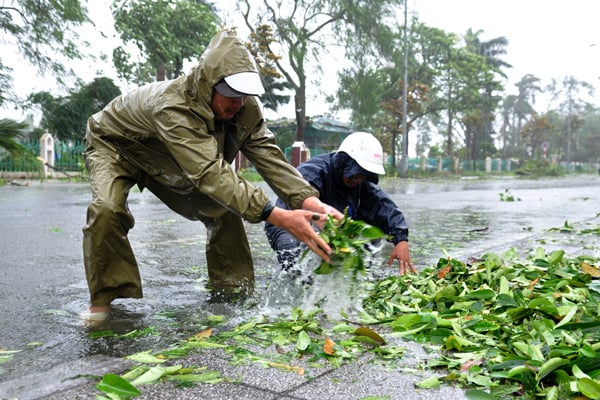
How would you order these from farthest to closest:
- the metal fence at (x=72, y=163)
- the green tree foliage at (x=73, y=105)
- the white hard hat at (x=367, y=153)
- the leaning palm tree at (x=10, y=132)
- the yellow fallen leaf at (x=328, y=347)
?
the green tree foliage at (x=73, y=105), the metal fence at (x=72, y=163), the leaning palm tree at (x=10, y=132), the white hard hat at (x=367, y=153), the yellow fallen leaf at (x=328, y=347)

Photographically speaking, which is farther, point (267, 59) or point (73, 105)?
point (267, 59)

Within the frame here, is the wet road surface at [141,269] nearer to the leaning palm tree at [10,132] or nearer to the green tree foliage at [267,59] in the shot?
the leaning palm tree at [10,132]

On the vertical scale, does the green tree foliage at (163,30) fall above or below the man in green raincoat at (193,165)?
above

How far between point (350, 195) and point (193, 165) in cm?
181

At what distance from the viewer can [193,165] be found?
3.09 metres

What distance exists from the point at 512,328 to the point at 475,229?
5.37 meters

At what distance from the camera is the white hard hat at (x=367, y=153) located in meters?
4.15

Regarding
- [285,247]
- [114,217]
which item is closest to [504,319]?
[285,247]

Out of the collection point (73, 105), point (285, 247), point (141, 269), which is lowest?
point (141, 269)

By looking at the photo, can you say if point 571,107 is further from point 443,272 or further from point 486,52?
point 443,272

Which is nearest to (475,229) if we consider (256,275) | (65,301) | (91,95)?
(256,275)

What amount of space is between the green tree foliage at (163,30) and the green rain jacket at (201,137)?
2065cm

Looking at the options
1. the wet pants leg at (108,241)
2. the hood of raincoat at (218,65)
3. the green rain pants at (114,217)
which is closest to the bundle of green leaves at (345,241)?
→ the hood of raincoat at (218,65)

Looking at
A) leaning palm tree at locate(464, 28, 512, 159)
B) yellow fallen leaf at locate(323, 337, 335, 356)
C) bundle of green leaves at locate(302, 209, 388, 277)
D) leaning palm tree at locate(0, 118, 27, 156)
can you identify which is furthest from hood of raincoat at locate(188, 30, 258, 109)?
leaning palm tree at locate(464, 28, 512, 159)
